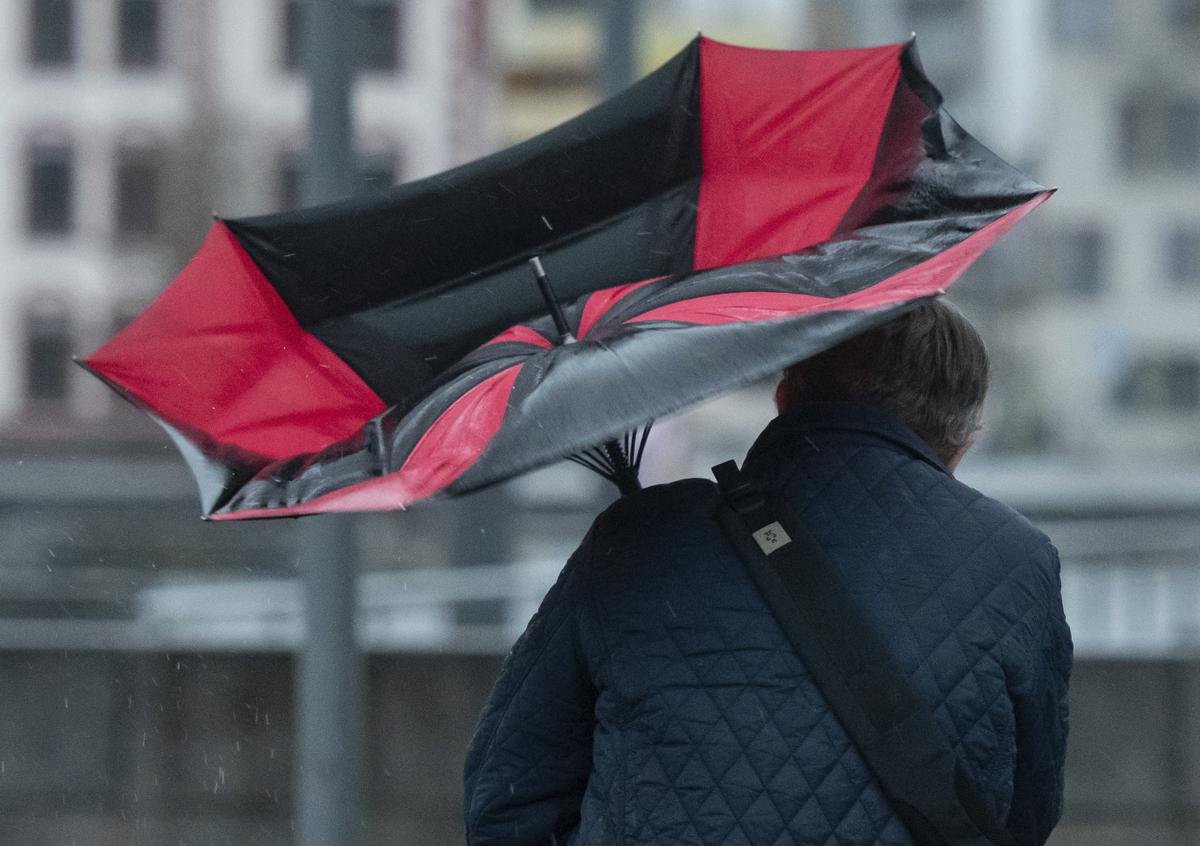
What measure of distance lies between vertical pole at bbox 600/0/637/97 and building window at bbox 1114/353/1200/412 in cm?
1979

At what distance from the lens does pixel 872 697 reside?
178cm

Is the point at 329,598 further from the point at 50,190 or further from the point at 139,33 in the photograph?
the point at 50,190

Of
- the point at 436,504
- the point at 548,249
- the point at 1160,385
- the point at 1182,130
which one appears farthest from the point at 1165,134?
the point at 436,504

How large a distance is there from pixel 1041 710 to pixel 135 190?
35.4 metres

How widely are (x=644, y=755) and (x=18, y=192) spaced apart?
121 ft

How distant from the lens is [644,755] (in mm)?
1844

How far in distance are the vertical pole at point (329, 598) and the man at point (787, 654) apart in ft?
7.71

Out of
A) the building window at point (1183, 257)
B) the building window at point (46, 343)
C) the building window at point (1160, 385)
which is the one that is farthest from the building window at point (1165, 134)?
the building window at point (46, 343)

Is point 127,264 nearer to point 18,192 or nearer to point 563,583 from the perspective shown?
point 18,192

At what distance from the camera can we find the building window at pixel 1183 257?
27781 mm

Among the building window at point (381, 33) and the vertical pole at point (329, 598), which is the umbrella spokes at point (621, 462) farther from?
the building window at point (381, 33)

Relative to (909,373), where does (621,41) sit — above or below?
above

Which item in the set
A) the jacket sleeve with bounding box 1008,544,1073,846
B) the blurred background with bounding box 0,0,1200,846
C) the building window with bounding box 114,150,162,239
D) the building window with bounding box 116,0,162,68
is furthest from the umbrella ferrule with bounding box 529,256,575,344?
the building window with bounding box 116,0,162,68

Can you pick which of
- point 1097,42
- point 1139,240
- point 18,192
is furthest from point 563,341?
point 18,192
